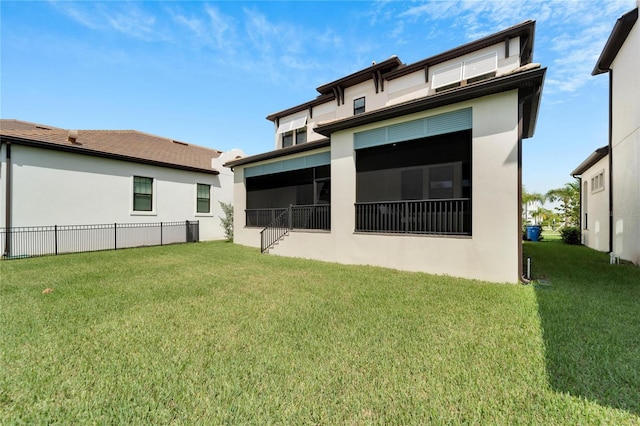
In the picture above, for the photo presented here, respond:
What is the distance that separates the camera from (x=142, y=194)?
1389 cm

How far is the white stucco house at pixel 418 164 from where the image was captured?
5918mm

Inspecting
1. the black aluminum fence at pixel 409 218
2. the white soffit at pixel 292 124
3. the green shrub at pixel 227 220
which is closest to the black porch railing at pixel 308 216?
the black aluminum fence at pixel 409 218

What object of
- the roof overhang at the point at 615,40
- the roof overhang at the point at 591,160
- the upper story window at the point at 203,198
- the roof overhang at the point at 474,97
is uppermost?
the roof overhang at the point at 615,40

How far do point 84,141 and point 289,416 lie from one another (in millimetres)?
16141

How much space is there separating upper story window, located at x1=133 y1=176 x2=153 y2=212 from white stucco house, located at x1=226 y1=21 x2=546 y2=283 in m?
4.97

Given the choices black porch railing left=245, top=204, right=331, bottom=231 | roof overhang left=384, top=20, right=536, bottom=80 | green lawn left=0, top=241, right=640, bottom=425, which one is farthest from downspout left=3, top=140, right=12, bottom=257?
roof overhang left=384, top=20, right=536, bottom=80

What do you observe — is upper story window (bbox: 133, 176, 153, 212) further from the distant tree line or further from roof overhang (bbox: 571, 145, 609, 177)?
the distant tree line

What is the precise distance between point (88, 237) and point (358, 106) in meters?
14.0

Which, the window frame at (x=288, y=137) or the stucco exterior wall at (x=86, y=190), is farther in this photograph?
the window frame at (x=288, y=137)

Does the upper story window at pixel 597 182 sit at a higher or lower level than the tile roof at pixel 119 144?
lower

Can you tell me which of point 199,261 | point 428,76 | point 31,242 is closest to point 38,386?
point 199,261

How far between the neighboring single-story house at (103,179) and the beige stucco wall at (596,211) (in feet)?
62.6

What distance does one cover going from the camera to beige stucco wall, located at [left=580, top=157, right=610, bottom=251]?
416 inches

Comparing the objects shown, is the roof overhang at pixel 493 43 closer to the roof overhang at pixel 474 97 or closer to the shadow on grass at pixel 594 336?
the roof overhang at pixel 474 97
